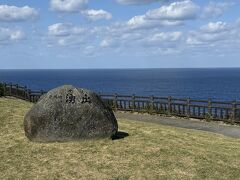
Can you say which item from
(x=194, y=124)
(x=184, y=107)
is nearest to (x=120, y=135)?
(x=194, y=124)

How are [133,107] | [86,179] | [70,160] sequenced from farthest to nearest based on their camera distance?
[133,107], [70,160], [86,179]

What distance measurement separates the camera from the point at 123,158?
11656mm

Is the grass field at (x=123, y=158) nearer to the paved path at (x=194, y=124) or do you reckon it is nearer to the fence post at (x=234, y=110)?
the paved path at (x=194, y=124)

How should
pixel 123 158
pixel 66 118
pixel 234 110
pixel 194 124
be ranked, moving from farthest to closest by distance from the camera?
1. pixel 234 110
2. pixel 194 124
3. pixel 66 118
4. pixel 123 158

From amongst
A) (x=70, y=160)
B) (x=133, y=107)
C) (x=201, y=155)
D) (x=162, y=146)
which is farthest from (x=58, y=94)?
(x=133, y=107)

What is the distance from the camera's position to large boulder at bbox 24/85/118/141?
13180 millimetres

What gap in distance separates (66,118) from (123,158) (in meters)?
2.60

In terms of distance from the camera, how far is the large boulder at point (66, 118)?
43.2 ft

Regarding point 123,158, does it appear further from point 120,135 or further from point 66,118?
point 120,135

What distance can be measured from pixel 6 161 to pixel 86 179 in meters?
2.86

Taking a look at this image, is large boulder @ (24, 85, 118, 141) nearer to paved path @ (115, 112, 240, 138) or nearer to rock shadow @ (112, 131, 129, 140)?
rock shadow @ (112, 131, 129, 140)

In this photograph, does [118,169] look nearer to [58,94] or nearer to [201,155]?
[201,155]

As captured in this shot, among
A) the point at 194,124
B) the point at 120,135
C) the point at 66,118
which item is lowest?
the point at 194,124

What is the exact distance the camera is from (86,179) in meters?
10.2
